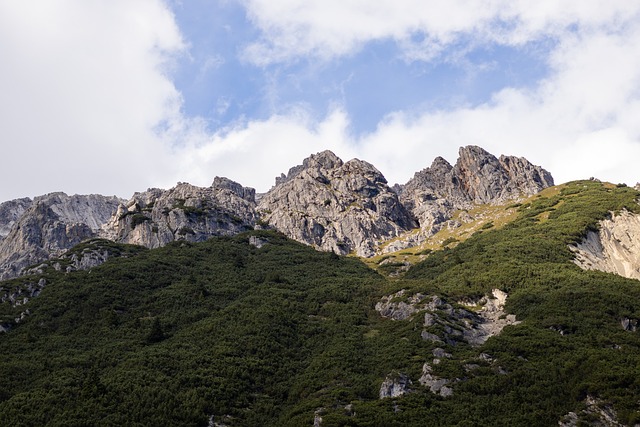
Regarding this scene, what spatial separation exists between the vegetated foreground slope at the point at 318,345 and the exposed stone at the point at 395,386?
0.61 m

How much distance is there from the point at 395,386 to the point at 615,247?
7971 centimetres

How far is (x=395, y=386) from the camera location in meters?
64.8

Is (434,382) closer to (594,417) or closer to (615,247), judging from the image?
(594,417)

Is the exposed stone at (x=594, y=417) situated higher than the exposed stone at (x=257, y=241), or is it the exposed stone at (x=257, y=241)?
the exposed stone at (x=257, y=241)

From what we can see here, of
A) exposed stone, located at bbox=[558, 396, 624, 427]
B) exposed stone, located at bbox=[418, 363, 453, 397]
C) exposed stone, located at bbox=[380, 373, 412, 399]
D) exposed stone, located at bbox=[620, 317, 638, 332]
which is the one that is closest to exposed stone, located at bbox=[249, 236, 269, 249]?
exposed stone, located at bbox=[418, 363, 453, 397]

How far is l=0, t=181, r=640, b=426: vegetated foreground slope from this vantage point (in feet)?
195

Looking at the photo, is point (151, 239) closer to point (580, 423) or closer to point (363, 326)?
point (363, 326)

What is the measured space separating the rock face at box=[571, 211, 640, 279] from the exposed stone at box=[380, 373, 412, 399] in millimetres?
61915

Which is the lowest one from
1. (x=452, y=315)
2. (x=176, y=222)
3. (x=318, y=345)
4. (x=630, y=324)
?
(x=630, y=324)

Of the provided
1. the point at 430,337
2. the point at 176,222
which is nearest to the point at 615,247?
the point at 430,337

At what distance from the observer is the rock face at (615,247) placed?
372 feet

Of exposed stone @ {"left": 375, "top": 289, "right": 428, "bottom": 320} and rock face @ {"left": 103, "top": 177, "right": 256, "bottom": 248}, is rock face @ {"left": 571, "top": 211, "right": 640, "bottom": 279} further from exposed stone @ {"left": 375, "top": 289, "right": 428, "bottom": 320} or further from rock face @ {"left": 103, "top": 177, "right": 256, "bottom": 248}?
rock face @ {"left": 103, "top": 177, "right": 256, "bottom": 248}

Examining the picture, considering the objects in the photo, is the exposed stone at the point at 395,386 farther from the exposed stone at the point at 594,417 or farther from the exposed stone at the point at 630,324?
the exposed stone at the point at 630,324

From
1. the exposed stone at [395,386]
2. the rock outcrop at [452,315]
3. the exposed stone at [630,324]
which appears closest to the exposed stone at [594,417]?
the exposed stone at [395,386]
